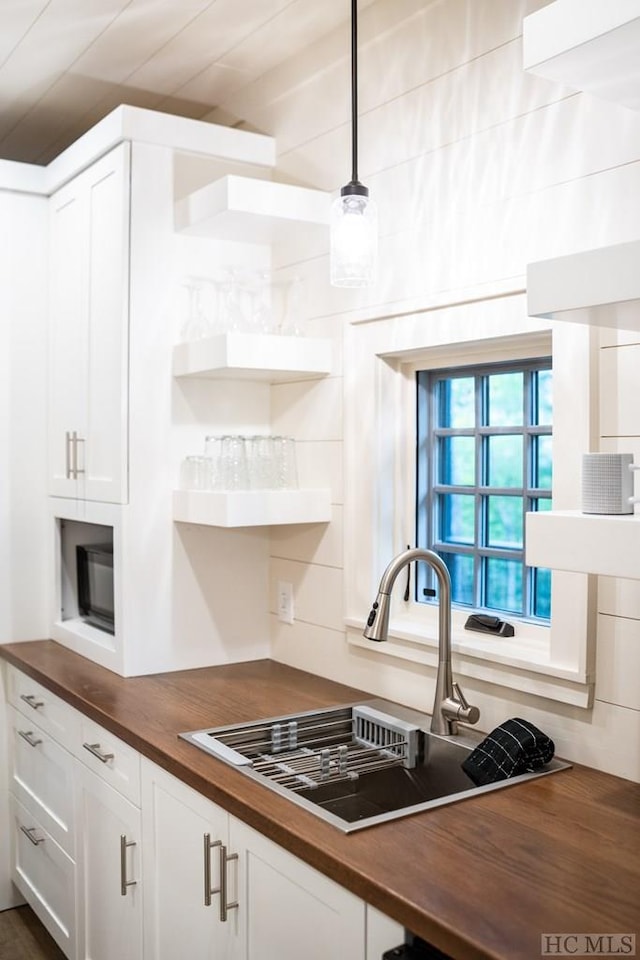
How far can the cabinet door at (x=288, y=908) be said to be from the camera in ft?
4.69

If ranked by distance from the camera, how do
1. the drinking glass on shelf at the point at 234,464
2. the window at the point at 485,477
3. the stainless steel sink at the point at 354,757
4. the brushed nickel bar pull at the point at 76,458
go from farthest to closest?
the brushed nickel bar pull at the point at 76,458 → the drinking glass on shelf at the point at 234,464 → the window at the point at 485,477 → the stainless steel sink at the point at 354,757

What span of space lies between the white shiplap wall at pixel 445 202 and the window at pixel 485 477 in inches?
8.1

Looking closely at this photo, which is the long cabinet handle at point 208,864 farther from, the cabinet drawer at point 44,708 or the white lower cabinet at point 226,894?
the cabinet drawer at point 44,708

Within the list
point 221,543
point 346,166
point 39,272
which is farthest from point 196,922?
point 39,272

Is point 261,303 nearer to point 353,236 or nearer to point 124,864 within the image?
point 353,236

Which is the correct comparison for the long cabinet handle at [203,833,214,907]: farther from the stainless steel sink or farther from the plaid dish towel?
the plaid dish towel

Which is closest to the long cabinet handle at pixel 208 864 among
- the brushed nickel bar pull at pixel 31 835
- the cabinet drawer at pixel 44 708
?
the cabinet drawer at pixel 44 708

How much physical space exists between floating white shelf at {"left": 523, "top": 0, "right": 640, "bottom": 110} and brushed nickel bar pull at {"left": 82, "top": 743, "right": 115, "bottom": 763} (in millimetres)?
1768

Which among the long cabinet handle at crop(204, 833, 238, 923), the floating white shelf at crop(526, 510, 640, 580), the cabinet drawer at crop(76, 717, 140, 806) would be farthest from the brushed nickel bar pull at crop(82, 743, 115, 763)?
the floating white shelf at crop(526, 510, 640, 580)

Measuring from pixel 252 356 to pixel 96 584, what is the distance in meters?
0.97

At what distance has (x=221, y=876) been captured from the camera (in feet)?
5.76

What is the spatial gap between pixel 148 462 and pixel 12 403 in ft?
2.37

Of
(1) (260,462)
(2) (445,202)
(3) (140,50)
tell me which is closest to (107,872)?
(1) (260,462)

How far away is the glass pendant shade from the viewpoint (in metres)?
1.75
